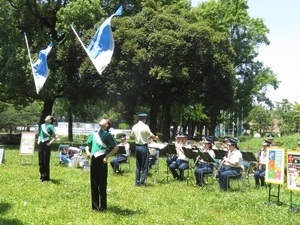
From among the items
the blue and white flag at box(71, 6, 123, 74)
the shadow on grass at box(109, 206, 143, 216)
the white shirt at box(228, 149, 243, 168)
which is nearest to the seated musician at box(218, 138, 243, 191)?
the white shirt at box(228, 149, 243, 168)

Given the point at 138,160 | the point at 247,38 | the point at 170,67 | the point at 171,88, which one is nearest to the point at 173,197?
the point at 138,160

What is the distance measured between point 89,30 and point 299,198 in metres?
18.2

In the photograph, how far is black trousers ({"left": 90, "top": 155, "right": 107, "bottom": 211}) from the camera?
821cm

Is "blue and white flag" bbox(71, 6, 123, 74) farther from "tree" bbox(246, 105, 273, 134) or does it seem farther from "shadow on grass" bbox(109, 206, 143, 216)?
"tree" bbox(246, 105, 273, 134)

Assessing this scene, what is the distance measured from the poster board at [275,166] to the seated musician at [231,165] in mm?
1806

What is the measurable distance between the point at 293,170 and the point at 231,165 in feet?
9.17

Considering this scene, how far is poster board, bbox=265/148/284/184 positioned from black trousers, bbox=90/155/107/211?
13.7 ft

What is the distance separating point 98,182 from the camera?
8.30 metres

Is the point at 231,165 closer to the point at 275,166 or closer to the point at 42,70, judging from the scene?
the point at 275,166

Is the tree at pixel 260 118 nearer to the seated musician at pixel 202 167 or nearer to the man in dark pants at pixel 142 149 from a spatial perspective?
the seated musician at pixel 202 167

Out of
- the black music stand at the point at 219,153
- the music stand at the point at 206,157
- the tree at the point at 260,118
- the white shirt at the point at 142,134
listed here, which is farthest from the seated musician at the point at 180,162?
the tree at the point at 260,118

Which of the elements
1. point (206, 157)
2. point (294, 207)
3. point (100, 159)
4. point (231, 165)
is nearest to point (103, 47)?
point (100, 159)

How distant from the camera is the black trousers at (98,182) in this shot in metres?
8.21

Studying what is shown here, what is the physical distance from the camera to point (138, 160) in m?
12.3
